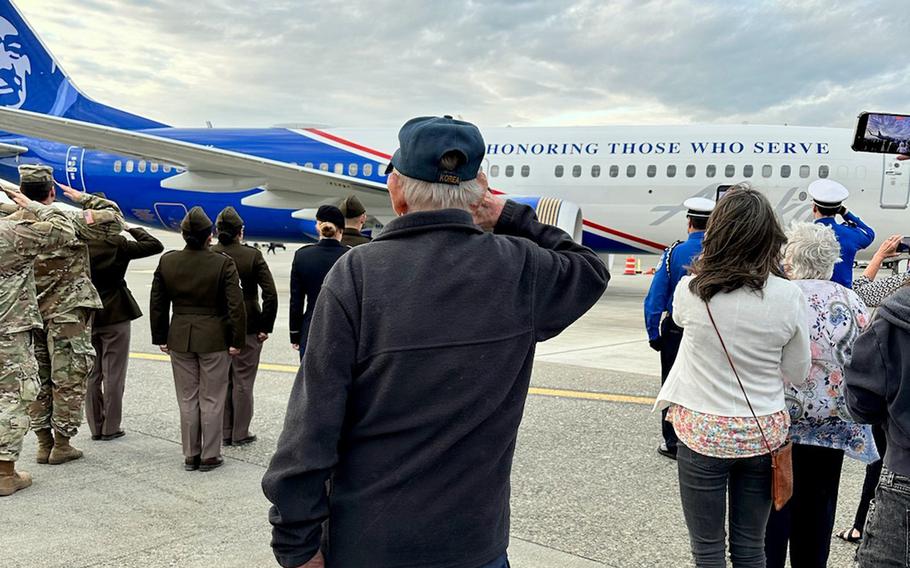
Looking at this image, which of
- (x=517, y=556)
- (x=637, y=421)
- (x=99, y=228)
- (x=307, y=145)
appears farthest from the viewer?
(x=307, y=145)

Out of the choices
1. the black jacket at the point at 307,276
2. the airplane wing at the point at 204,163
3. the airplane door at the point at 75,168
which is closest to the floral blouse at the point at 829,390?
the black jacket at the point at 307,276

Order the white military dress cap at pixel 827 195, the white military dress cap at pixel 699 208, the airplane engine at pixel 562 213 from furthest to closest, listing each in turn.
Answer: the airplane engine at pixel 562 213 < the white military dress cap at pixel 699 208 < the white military dress cap at pixel 827 195

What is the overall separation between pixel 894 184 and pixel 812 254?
37.8 ft

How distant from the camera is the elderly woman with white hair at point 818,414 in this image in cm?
291

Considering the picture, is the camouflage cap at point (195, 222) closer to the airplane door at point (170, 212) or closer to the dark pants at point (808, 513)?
the dark pants at point (808, 513)

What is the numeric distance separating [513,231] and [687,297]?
1.03 meters

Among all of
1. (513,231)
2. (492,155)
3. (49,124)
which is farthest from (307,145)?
(513,231)

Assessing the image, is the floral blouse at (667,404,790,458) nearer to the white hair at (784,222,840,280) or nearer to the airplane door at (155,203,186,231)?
the white hair at (784,222,840,280)

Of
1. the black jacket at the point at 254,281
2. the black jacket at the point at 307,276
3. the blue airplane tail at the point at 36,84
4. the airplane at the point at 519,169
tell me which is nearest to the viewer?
the black jacket at the point at 307,276

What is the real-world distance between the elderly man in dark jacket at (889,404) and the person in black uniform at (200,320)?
13.0ft

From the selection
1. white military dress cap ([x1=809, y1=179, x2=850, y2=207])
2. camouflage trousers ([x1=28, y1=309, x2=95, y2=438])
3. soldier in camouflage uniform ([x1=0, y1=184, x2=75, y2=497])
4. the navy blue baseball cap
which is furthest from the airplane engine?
the navy blue baseball cap

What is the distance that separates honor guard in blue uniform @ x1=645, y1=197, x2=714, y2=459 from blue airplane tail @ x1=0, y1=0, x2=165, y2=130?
17.6 metres

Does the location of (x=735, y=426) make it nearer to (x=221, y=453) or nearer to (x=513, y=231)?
(x=513, y=231)

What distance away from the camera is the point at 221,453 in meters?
5.21
